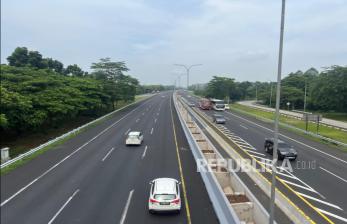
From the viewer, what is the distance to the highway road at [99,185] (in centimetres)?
1384

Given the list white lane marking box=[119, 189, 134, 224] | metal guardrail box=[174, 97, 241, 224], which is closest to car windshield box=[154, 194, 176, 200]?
white lane marking box=[119, 189, 134, 224]

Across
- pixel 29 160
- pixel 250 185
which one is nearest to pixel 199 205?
pixel 250 185

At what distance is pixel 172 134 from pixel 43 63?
1746 inches

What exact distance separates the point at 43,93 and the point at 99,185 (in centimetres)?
2248

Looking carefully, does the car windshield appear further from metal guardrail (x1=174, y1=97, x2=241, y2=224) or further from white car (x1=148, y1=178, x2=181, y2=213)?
metal guardrail (x1=174, y1=97, x2=241, y2=224)

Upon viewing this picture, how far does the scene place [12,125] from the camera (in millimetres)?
29250

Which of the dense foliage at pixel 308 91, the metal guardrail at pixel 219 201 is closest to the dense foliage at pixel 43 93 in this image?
the metal guardrail at pixel 219 201

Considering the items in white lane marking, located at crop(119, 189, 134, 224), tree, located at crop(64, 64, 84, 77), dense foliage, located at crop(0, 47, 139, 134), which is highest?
tree, located at crop(64, 64, 84, 77)

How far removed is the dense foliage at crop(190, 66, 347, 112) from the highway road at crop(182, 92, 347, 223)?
109ft

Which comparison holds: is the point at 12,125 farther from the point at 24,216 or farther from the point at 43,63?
the point at 43,63

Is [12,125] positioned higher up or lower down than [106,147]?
higher up

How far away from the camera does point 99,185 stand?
1809 centimetres

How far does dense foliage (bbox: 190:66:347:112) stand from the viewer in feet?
202

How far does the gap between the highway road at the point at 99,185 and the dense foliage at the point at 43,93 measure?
579 centimetres
